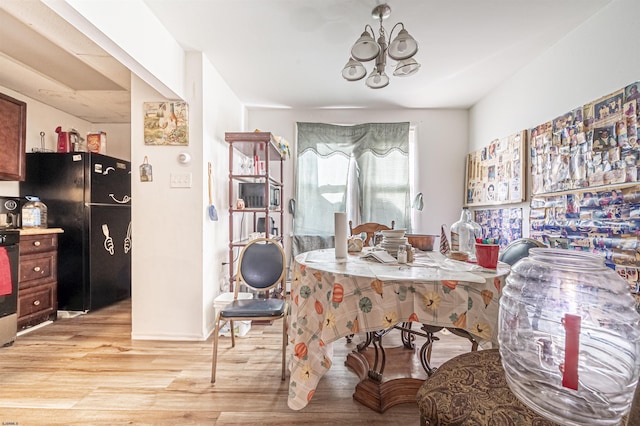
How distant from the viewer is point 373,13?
1875mm

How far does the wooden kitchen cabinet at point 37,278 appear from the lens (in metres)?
2.53

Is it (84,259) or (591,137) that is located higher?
(591,137)

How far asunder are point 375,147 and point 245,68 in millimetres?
1864

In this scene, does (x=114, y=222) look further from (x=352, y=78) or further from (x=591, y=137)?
(x=591, y=137)

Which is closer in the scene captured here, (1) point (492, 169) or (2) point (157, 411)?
(2) point (157, 411)

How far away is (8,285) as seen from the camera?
2.25 m

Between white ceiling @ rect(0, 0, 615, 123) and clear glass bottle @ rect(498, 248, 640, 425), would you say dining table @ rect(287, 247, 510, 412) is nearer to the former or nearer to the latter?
clear glass bottle @ rect(498, 248, 640, 425)

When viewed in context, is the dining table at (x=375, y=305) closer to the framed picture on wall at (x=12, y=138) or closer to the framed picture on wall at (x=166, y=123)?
the framed picture on wall at (x=166, y=123)

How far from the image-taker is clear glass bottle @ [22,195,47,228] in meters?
2.76

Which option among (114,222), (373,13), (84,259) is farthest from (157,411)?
(373,13)

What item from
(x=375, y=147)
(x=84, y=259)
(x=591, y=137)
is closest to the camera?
(x=591, y=137)

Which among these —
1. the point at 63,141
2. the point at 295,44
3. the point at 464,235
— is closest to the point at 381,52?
the point at 295,44

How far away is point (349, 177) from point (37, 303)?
11.7 ft

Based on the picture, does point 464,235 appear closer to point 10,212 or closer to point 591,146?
point 591,146
